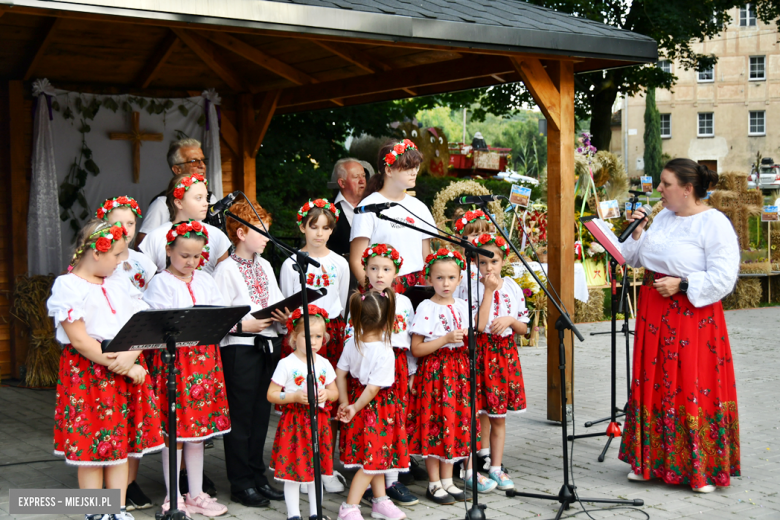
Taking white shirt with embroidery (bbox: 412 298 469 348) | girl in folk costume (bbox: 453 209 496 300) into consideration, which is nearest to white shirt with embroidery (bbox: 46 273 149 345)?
white shirt with embroidery (bbox: 412 298 469 348)

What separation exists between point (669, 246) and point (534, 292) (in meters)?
5.07

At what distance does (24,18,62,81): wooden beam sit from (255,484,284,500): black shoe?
157 inches

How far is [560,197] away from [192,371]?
125 inches

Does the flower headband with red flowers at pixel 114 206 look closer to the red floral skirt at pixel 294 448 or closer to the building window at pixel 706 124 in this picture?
the red floral skirt at pixel 294 448

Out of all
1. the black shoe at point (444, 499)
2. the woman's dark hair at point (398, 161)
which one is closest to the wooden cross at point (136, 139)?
the woman's dark hair at point (398, 161)

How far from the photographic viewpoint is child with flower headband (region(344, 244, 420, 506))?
13.9 ft

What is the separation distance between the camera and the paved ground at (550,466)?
4.34m

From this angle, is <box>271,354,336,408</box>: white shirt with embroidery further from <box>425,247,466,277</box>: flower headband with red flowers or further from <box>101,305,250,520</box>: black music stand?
<box>425,247,466,277</box>: flower headband with red flowers

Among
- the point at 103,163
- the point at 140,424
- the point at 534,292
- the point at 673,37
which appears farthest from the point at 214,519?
the point at 673,37

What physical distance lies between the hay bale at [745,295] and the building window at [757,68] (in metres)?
31.0

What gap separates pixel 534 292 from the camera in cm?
972

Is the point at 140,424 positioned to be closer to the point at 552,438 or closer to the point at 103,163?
the point at 552,438

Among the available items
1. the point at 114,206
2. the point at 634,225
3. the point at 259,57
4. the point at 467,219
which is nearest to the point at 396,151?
the point at 467,219

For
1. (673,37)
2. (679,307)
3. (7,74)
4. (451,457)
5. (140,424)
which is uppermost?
(673,37)
